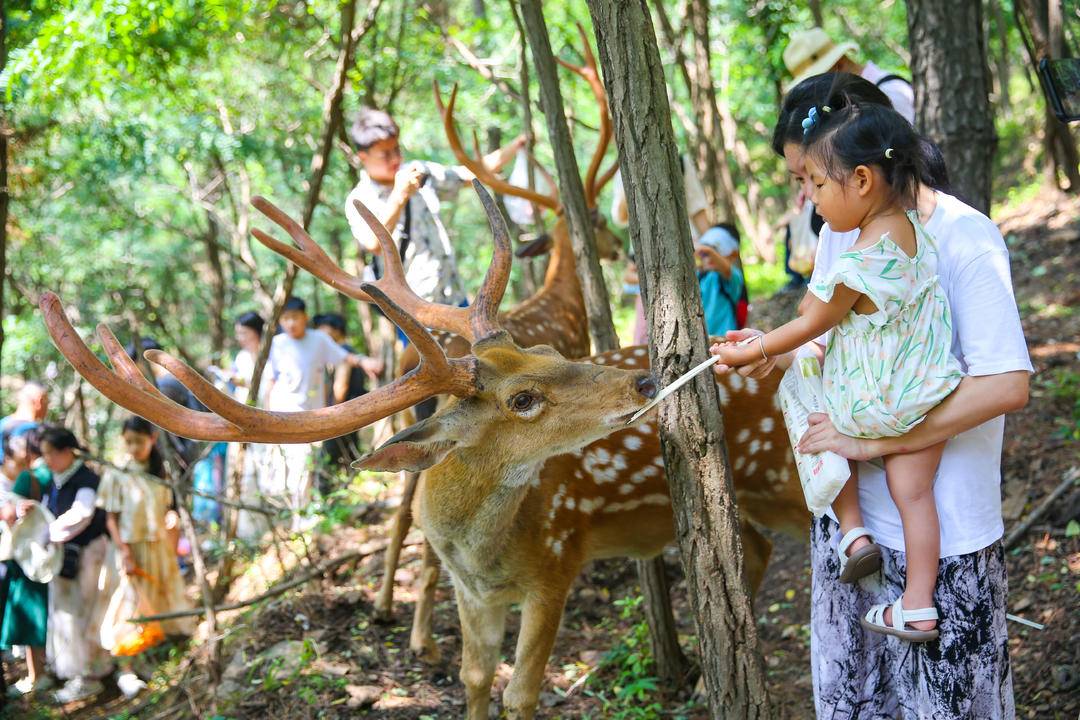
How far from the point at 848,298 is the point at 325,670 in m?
3.88

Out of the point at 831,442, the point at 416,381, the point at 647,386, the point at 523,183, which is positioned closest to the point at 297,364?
the point at 523,183

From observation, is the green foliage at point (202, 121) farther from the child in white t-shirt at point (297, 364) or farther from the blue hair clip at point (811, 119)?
the blue hair clip at point (811, 119)

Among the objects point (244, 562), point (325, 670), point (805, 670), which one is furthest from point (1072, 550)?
point (244, 562)

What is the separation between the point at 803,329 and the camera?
2.32 m

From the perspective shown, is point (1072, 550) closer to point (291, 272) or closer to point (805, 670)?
point (805, 670)

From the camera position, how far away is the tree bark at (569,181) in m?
4.46

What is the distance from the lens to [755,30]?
11.9 metres

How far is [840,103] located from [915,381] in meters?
0.73

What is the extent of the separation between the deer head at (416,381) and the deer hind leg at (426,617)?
67.8 inches

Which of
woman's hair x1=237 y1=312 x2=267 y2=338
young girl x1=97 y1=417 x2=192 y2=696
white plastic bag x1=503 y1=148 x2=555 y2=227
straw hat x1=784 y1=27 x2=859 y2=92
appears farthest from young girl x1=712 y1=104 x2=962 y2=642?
woman's hair x1=237 y1=312 x2=267 y2=338

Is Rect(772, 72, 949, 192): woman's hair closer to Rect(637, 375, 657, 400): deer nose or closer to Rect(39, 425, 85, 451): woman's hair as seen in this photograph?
Rect(637, 375, 657, 400): deer nose

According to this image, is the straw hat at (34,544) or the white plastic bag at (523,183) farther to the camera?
the white plastic bag at (523,183)

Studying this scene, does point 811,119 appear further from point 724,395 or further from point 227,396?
point 724,395

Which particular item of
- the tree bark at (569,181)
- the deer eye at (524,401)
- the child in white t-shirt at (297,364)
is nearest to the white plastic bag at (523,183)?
the tree bark at (569,181)
